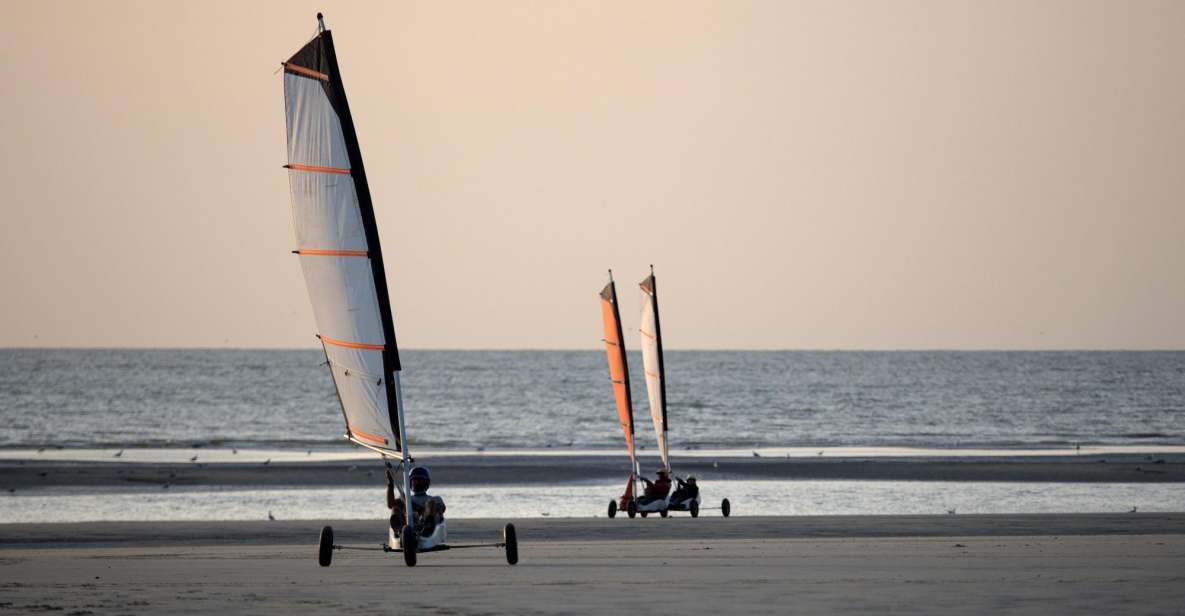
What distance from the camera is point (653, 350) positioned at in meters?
38.2

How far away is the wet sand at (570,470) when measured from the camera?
134 feet

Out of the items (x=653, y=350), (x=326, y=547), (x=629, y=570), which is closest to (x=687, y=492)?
(x=653, y=350)

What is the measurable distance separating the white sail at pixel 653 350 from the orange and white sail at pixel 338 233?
19589mm

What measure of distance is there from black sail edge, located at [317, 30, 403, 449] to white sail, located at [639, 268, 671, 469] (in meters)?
19.7

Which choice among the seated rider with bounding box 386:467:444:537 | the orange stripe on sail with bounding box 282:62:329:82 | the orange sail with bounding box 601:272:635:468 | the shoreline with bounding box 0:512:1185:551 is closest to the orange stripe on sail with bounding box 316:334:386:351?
the seated rider with bounding box 386:467:444:537

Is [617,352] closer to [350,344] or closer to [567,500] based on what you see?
[567,500]

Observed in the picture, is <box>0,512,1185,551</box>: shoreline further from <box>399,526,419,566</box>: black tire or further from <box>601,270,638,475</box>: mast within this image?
<box>601,270,638,475</box>: mast

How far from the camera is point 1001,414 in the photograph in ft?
318

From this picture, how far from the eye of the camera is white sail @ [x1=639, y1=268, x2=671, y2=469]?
36938 millimetres

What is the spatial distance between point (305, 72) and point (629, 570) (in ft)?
21.8

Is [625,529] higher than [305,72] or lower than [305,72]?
lower

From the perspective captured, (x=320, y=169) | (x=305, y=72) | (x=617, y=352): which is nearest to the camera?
(x=305, y=72)

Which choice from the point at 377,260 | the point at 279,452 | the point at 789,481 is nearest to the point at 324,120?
the point at 377,260

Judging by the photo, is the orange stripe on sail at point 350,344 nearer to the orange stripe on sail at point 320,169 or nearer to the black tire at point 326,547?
the orange stripe on sail at point 320,169
